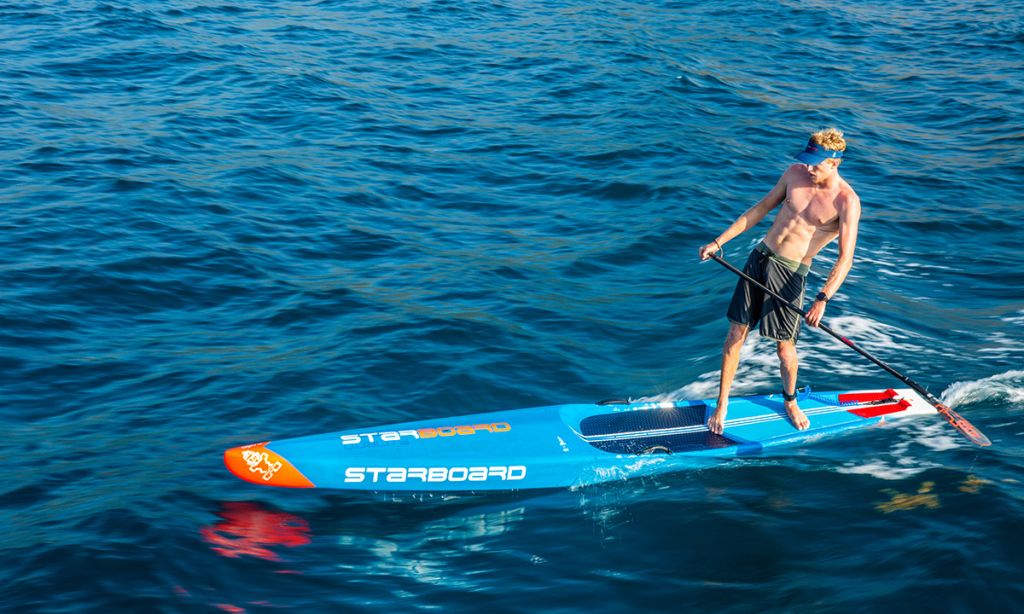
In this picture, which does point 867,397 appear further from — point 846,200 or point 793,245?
point 846,200

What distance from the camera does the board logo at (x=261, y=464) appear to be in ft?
21.4

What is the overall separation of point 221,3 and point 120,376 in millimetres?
14775

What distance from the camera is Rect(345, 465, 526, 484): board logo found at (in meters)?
6.64

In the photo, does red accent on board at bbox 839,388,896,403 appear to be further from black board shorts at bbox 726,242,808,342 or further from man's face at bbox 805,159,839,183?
man's face at bbox 805,159,839,183

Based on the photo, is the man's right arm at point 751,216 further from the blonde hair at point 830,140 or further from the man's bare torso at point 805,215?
the blonde hair at point 830,140

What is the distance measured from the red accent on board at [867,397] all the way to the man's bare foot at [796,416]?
0.54 meters

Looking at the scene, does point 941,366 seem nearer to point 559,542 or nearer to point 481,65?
point 559,542

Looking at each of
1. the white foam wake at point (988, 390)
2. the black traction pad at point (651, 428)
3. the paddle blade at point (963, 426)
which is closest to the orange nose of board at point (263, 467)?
the black traction pad at point (651, 428)

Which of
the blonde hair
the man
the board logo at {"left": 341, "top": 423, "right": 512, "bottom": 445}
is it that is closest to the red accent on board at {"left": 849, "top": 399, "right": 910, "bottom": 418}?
the man

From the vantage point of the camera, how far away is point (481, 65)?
59.3 feet

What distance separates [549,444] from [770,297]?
6.09 feet

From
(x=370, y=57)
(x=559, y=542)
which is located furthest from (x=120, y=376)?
(x=370, y=57)

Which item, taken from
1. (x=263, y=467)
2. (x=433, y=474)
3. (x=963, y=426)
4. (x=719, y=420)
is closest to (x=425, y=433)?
(x=433, y=474)

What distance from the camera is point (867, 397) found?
7.83 m
